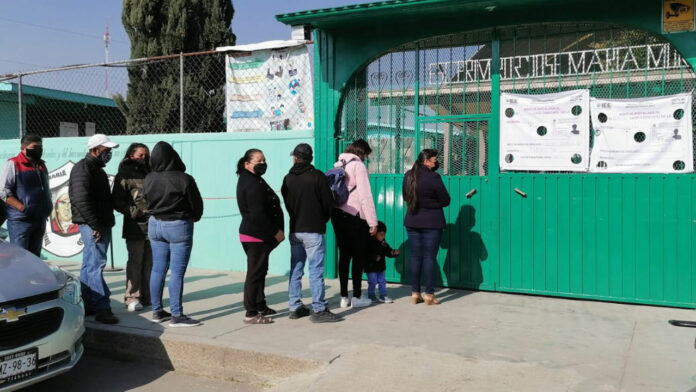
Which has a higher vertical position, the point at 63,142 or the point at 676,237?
the point at 63,142

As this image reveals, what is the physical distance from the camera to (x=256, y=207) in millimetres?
5340

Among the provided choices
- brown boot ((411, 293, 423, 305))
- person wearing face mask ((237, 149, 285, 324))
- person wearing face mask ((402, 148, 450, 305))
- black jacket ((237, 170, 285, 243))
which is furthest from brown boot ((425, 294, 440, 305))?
black jacket ((237, 170, 285, 243))

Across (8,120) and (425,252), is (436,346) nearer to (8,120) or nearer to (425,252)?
(425,252)

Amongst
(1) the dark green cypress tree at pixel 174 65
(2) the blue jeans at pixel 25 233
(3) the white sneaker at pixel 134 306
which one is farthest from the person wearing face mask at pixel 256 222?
(1) the dark green cypress tree at pixel 174 65

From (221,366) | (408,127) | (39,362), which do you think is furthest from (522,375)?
(408,127)

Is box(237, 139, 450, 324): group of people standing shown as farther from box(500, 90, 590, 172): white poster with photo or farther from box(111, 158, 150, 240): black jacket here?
box(111, 158, 150, 240): black jacket

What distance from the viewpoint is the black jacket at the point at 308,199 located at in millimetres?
5457

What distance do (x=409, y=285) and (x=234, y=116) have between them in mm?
3355

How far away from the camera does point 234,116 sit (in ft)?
27.2

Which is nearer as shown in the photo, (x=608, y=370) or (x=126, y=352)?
(x=608, y=370)

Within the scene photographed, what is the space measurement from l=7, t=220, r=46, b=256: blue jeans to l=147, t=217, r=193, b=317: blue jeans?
173 centimetres

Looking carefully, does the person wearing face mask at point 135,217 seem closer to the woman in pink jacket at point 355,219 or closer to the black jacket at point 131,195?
the black jacket at point 131,195

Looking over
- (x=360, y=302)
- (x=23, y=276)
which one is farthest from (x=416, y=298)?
(x=23, y=276)

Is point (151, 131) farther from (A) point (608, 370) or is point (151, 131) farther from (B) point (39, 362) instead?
(A) point (608, 370)
